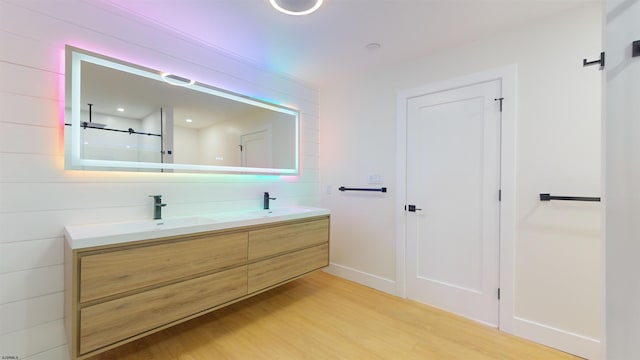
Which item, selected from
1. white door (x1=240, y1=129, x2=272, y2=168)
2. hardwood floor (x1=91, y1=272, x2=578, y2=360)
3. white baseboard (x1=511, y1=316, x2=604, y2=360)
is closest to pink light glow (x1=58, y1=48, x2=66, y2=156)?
white door (x1=240, y1=129, x2=272, y2=168)

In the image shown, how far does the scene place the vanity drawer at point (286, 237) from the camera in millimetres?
2188

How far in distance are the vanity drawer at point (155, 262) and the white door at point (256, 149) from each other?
96cm

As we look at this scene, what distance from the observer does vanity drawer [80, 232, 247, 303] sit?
1417 mm

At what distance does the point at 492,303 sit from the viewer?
222 cm

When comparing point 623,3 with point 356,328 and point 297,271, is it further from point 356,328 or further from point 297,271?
point 297,271

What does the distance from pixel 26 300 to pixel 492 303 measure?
3.36 m

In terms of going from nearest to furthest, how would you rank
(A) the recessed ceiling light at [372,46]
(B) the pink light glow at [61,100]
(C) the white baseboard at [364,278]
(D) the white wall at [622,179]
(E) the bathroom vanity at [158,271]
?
(D) the white wall at [622,179]
(E) the bathroom vanity at [158,271]
(B) the pink light glow at [61,100]
(A) the recessed ceiling light at [372,46]
(C) the white baseboard at [364,278]

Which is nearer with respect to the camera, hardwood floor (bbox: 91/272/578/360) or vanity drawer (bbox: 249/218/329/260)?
hardwood floor (bbox: 91/272/578/360)

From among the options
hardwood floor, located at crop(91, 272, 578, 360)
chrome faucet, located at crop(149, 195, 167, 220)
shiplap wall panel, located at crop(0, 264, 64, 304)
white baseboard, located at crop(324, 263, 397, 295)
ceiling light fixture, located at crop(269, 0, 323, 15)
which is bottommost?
hardwood floor, located at crop(91, 272, 578, 360)

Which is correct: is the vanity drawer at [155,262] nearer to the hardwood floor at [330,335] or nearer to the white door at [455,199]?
the hardwood floor at [330,335]

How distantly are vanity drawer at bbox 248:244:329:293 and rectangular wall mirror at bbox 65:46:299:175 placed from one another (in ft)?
3.23

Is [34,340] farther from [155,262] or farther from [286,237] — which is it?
[286,237]

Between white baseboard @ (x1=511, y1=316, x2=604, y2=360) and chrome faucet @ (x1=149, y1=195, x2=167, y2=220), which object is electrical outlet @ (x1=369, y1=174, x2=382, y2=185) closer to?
white baseboard @ (x1=511, y1=316, x2=604, y2=360)

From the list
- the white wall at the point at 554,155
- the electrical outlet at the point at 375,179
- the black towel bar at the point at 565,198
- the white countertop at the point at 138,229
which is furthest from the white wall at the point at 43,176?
the black towel bar at the point at 565,198
